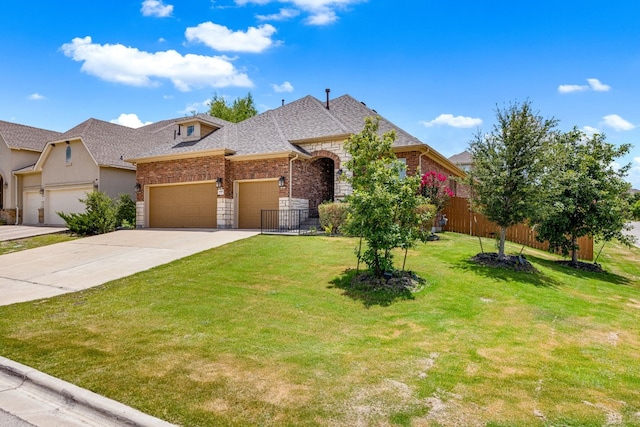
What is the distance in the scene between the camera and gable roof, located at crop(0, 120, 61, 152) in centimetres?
Result: 2625

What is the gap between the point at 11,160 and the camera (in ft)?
86.6

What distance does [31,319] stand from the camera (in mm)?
6410

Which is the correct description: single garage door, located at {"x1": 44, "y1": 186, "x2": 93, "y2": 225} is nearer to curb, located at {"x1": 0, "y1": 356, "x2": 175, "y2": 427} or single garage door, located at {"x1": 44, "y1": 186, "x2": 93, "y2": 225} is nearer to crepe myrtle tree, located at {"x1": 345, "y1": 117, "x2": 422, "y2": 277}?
crepe myrtle tree, located at {"x1": 345, "y1": 117, "x2": 422, "y2": 277}

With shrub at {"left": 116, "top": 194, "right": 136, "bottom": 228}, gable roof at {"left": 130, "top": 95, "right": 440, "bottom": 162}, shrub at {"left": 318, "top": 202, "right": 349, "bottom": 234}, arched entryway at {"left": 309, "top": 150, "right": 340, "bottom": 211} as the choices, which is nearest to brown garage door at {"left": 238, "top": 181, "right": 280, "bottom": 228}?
gable roof at {"left": 130, "top": 95, "right": 440, "bottom": 162}

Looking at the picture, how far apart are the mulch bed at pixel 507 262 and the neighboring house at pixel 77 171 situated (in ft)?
69.1

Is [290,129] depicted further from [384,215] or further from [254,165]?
[384,215]

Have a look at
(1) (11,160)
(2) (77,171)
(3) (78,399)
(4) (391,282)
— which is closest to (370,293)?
(4) (391,282)

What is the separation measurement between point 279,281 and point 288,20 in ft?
34.4

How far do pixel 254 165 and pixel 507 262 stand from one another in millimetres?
12250

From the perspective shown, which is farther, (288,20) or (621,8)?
(288,20)

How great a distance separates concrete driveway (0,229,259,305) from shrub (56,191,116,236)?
128 centimetres

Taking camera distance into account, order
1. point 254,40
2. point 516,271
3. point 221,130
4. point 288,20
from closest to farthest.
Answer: point 516,271
point 288,20
point 254,40
point 221,130

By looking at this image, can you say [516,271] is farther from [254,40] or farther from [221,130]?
[221,130]

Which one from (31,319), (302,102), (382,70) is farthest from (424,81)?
(31,319)
